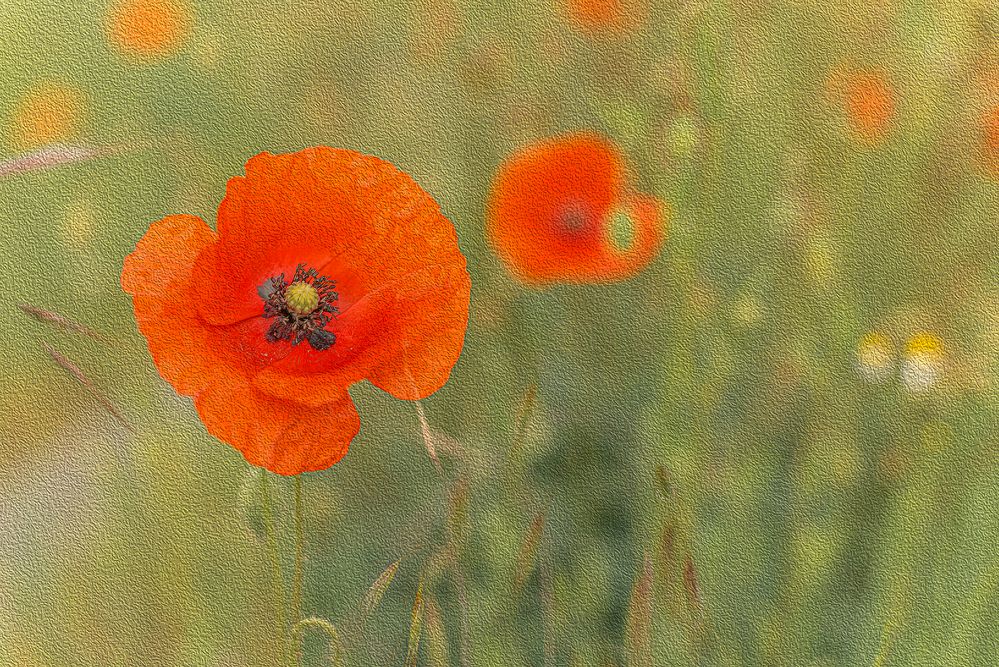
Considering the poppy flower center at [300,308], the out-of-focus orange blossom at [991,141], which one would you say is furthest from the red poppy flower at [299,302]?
the out-of-focus orange blossom at [991,141]

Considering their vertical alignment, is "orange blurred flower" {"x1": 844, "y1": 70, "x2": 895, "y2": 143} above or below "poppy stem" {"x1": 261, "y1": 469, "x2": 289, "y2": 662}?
above

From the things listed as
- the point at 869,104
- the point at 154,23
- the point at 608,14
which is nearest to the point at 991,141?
the point at 869,104

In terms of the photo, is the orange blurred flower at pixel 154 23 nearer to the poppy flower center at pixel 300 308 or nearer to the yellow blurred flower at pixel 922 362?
the poppy flower center at pixel 300 308

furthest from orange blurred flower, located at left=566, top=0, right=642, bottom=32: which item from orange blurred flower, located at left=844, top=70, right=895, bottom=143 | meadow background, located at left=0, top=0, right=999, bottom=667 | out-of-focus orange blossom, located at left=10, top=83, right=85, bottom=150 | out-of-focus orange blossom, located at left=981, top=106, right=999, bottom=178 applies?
out-of-focus orange blossom, located at left=10, top=83, right=85, bottom=150

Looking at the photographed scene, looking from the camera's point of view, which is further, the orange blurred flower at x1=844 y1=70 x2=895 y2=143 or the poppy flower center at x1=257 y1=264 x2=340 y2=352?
the orange blurred flower at x1=844 y1=70 x2=895 y2=143

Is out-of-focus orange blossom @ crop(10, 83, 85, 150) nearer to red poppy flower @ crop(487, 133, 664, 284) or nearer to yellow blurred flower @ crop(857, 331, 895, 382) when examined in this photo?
red poppy flower @ crop(487, 133, 664, 284)

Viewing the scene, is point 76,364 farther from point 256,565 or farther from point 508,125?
point 508,125
